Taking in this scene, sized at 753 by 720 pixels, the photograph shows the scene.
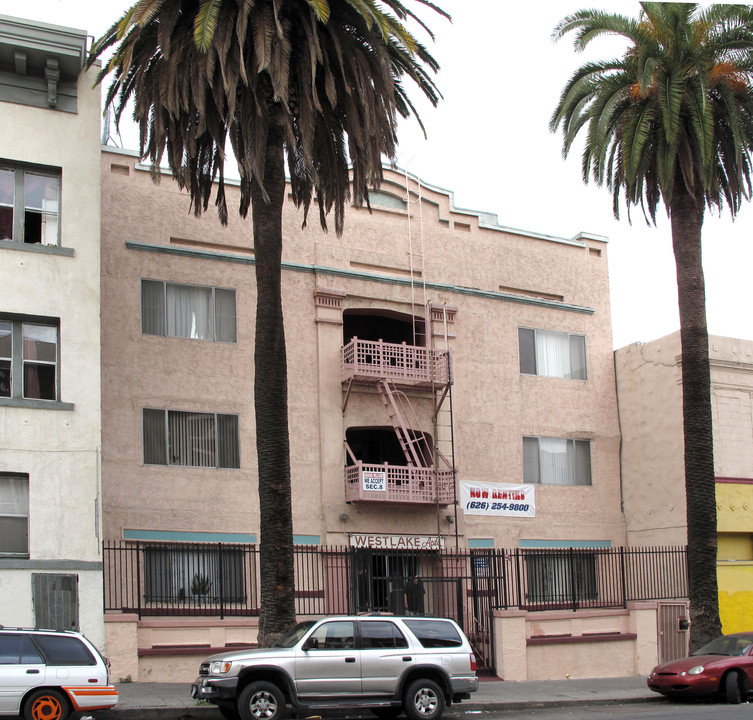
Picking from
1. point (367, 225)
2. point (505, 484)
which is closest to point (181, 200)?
point (367, 225)

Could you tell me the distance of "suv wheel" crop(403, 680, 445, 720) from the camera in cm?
1698

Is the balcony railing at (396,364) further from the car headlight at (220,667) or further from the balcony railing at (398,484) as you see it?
the car headlight at (220,667)

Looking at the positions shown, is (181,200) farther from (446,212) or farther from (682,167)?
(682,167)

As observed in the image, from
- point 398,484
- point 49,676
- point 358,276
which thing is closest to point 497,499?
point 398,484

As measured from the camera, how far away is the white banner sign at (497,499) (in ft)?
98.0

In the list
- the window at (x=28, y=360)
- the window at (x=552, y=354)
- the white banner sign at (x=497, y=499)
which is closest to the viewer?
the window at (x=28, y=360)

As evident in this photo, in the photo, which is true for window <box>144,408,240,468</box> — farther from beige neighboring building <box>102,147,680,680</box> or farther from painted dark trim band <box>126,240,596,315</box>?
painted dark trim band <box>126,240,596,315</box>

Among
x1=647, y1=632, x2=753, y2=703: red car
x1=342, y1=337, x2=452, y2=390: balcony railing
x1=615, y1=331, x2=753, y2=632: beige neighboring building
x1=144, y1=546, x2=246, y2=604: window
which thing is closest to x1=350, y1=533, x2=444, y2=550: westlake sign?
x1=144, y1=546, x2=246, y2=604: window

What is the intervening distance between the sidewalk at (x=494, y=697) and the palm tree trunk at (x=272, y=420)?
1.91 m

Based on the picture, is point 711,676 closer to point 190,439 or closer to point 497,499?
point 497,499

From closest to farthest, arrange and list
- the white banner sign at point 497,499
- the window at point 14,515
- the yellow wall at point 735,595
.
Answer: the window at point 14,515 → the yellow wall at point 735,595 → the white banner sign at point 497,499

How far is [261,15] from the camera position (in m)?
19.2

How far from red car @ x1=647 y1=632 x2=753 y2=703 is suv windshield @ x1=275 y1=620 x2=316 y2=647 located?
768cm

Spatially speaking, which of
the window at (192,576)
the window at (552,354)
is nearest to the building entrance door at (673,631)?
the window at (552,354)
